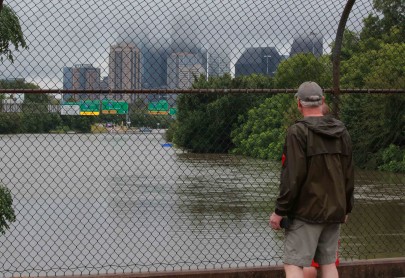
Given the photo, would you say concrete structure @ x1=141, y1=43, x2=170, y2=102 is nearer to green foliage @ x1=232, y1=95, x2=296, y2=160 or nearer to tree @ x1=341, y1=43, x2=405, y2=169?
green foliage @ x1=232, y1=95, x2=296, y2=160

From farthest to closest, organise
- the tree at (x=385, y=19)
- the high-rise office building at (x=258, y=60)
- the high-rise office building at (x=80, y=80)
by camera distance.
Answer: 1. the tree at (x=385, y=19)
2. the high-rise office building at (x=258, y=60)
3. the high-rise office building at (x=80, y=80)

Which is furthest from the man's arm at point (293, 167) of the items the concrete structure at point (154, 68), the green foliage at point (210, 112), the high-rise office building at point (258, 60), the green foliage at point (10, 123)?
the green foliage at point (10, 123)

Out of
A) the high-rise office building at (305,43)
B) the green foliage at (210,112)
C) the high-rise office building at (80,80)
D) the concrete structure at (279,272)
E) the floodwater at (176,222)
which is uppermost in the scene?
the high-rise office building at (305,43)

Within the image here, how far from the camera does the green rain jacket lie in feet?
18.1

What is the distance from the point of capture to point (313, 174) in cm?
554

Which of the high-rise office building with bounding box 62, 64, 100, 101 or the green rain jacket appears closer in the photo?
the green rain jacket

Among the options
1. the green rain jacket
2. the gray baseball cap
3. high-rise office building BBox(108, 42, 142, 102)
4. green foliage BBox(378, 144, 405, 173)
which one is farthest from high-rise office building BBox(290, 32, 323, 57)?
green foliage BBox(378, 144, 405, 173)

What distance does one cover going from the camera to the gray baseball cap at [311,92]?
5680 millimetres

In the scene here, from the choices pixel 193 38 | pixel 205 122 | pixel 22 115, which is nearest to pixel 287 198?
pixel 193 38

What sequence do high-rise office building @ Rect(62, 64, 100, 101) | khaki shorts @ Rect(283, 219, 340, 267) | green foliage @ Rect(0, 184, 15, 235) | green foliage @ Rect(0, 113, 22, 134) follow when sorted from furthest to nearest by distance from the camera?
green foliage @ Rect(0, 184, 15, 235), green foliage @ Rect(0, 113, 22, 134), high-rise office building @ Rect(62, 64, 100, 101), khaki shorts @ Rect(283, 219, 340, 267)

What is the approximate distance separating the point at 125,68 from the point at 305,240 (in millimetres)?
3442

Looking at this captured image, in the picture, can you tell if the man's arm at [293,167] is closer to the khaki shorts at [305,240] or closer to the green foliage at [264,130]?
the khaki shorts at [305,240]

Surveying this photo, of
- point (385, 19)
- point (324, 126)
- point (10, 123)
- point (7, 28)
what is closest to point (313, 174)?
point (324, 126)

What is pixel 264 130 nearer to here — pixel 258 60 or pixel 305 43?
pixel 305 43
